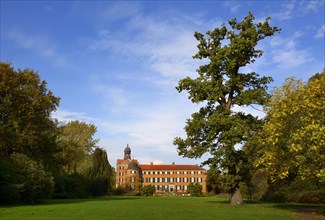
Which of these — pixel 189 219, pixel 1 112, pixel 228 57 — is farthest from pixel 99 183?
pixel 189 219

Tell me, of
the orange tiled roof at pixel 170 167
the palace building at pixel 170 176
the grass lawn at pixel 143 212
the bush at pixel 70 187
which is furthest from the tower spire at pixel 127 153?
the grass lawn at pixel 143 212

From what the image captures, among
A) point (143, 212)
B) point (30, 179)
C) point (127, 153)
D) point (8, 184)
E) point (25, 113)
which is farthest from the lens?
point (127, 153)

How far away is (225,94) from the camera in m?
31.2

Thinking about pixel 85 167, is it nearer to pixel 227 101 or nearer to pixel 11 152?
pixel 11 152

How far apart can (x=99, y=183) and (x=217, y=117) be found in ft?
128

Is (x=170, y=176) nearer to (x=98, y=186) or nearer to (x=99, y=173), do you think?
(x=99, y=173)

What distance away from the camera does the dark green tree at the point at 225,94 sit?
1111 inches

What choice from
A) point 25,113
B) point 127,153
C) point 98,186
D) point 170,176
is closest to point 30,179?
point 25,113

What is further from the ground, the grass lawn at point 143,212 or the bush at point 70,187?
the bush at point 70,187

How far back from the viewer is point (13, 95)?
113ft

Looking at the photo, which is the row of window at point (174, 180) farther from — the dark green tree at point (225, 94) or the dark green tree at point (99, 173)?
the dark green tree at point (225, 94)

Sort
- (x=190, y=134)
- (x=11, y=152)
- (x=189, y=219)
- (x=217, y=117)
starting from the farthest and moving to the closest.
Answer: (x=11, y=152) → (x=190, y=134) → (x=217, y=117) → (x=189, y=219)

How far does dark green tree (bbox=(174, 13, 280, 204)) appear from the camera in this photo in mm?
28219

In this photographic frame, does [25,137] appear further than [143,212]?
Yes
